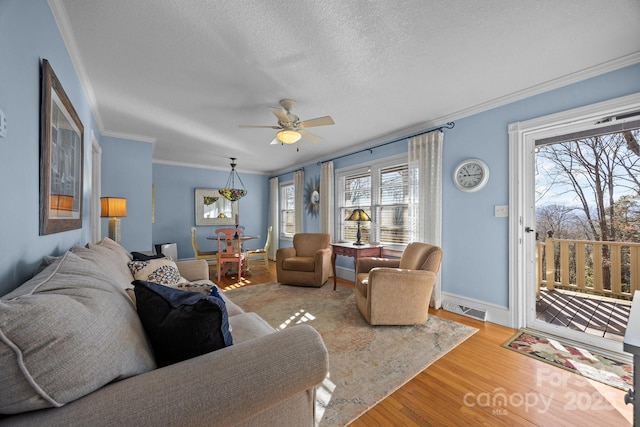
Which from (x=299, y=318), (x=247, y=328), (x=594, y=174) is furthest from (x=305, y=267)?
(x=594, y=174)

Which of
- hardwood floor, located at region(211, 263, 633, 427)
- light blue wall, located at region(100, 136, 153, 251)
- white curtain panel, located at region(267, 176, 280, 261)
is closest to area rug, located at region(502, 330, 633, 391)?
hardwood floor, located at region(211, 263, 633, 427)

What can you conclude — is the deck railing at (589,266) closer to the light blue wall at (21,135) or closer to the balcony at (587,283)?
the balcony at (587,283)

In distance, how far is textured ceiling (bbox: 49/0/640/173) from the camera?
1.62 meters

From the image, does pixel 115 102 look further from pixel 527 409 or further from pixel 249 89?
pixel 527 409

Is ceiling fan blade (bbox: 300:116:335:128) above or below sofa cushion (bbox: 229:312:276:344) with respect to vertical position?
above

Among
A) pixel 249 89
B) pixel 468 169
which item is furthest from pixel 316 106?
pixel 468 169

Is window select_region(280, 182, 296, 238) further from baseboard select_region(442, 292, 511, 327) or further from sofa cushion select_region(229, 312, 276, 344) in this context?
sofa cushion select_region(229, 312, 276, 344)

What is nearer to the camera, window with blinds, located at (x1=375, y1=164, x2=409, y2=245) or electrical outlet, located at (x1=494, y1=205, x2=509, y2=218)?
electrical outlet, located at (x1=494, y1=205, x2=509, y2=218)

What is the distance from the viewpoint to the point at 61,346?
24.7 inches

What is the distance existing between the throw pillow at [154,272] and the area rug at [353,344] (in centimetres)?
114

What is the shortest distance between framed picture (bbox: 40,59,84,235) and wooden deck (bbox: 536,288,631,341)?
4360 millimetres

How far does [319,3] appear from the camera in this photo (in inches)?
61.1

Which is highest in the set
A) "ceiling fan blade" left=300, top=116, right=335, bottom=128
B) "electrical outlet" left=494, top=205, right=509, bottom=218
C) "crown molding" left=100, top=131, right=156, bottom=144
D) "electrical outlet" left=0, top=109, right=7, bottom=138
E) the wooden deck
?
"crown molding" left=100, top=131, right=156, bottom=144

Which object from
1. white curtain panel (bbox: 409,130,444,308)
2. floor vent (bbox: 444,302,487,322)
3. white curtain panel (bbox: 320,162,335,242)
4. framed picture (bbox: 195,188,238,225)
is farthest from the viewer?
framed picture (bbox: 195,188,238,225)
